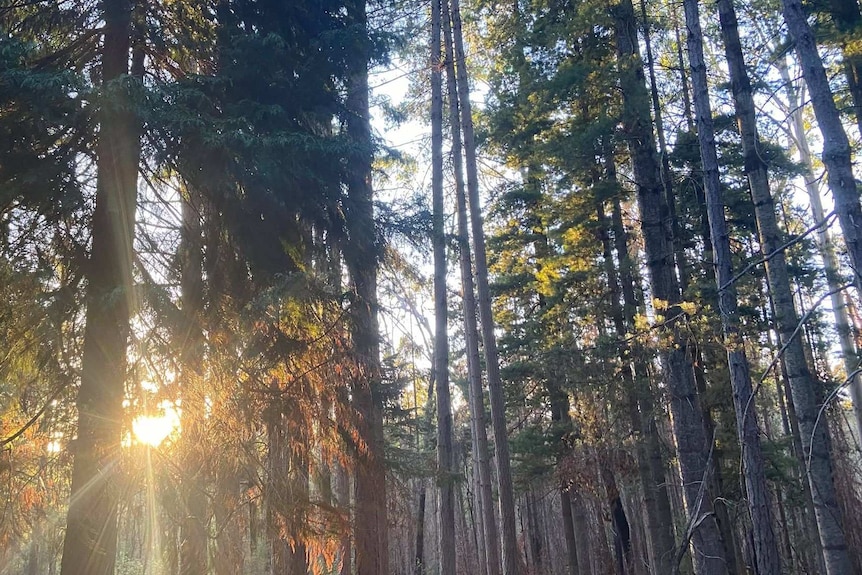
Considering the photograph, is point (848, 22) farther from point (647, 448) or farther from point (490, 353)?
point (647, 448)

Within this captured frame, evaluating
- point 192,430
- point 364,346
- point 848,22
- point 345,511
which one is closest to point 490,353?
point 364,346

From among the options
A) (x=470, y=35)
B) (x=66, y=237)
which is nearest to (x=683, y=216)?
(x=470, y=35)

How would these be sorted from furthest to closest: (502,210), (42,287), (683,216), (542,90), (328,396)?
(502,210) → (683,216) → (542,90) → (328,396) → (42,287)

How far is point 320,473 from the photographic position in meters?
6.67

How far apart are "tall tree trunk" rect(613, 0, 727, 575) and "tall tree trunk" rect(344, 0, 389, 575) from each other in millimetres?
3427

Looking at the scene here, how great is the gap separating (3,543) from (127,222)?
133 inches

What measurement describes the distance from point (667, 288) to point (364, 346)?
4433mm

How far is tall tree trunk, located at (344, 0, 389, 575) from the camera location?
6.51m

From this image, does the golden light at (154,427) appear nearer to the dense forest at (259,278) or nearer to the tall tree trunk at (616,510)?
the dense forest at (259,278)

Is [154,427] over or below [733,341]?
below

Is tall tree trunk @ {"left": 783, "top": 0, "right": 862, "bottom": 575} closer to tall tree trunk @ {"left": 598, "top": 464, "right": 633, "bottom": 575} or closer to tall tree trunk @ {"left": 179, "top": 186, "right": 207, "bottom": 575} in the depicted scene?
tall tree trunk @ {"left": 179, "top": 186, "right": 207, "bottom": 575}

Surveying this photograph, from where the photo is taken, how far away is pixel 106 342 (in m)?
5.38

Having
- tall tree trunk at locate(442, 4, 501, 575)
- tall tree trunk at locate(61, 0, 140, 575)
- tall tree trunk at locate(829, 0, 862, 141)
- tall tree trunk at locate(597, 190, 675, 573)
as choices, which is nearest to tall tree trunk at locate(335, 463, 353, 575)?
tall tree trunk at locate(61, 0, 140, 575)

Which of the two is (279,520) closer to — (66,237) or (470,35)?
(66,237)
